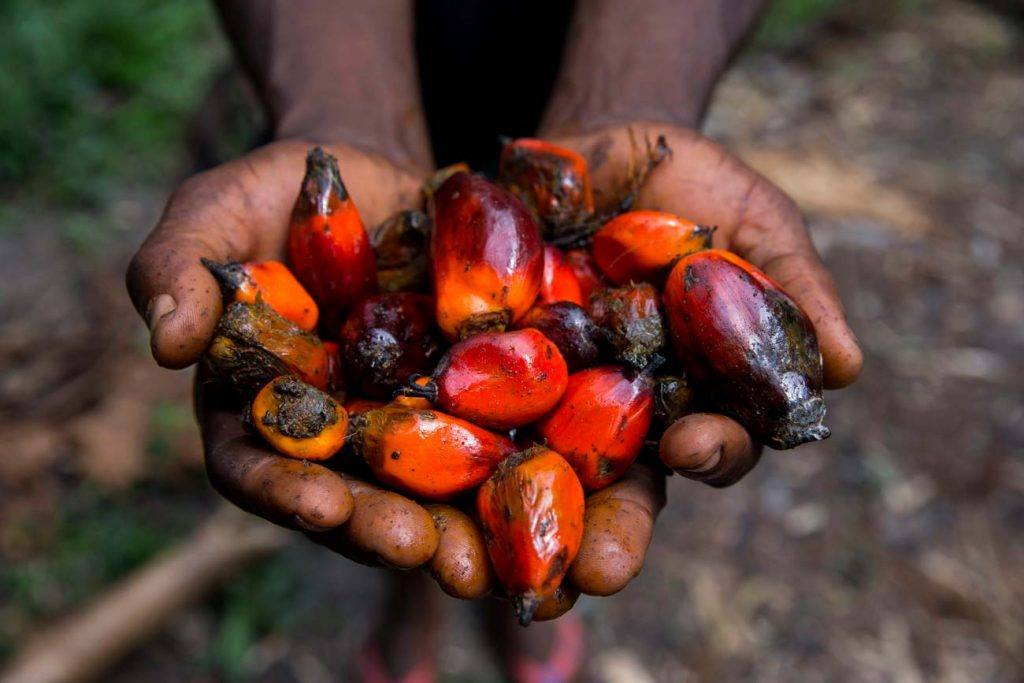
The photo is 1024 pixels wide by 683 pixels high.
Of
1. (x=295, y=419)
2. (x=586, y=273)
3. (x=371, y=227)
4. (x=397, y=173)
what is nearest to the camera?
(x=295, y=419)

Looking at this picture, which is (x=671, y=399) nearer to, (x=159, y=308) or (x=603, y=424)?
(x=603, y=424)

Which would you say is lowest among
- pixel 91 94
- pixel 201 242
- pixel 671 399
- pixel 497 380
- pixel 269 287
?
pixel 91 94

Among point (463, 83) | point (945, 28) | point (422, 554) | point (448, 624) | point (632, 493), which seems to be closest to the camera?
point (422, 554)

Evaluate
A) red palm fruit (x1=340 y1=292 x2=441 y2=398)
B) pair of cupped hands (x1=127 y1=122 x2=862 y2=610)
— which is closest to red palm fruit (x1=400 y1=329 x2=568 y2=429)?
red palm fruit (x1=340 y1=292 x2=441 y2=398)

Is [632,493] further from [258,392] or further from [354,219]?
[354,219]

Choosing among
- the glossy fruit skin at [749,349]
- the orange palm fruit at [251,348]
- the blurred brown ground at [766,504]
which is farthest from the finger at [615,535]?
the blurred brown ground at [766,504]

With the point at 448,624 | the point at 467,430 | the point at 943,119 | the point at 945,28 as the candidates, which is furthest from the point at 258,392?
the point at 945,28

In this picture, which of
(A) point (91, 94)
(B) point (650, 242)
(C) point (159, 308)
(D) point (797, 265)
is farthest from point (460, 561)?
(A) point (91, 94)
